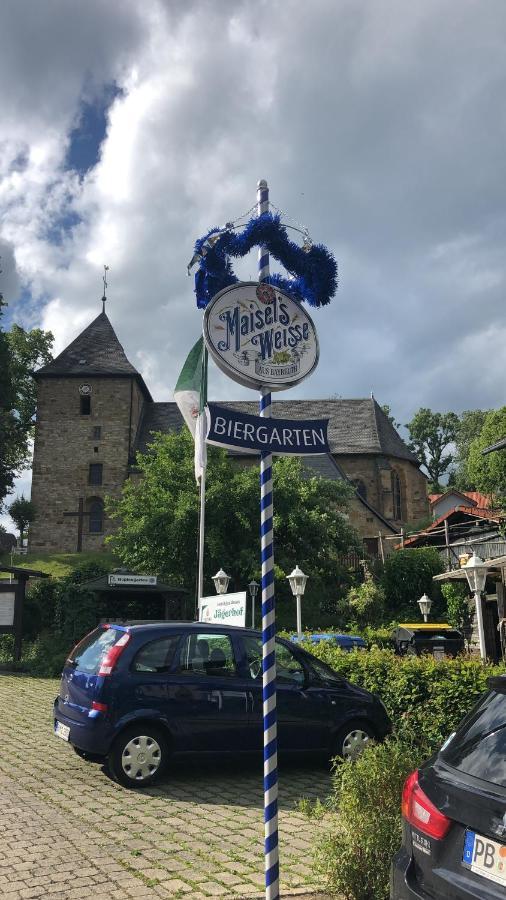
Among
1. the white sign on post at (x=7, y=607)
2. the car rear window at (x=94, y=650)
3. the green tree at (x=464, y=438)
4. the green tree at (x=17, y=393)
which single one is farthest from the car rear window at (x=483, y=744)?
the green tree at (x=464, y=438)

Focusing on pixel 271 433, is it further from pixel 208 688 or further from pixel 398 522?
pixel 398 522

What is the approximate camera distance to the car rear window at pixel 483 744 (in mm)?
2998

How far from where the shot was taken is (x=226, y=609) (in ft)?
42.1

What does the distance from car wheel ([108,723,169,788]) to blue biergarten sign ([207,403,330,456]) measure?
3.92 metres

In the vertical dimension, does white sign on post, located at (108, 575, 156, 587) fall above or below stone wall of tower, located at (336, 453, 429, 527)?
below

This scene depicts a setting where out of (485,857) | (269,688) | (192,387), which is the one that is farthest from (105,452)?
(485,857)

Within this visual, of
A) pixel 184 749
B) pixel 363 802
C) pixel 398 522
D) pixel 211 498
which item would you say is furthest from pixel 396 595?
pixel 363 802

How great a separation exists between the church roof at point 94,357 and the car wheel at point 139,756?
4075cm

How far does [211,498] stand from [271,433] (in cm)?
2267

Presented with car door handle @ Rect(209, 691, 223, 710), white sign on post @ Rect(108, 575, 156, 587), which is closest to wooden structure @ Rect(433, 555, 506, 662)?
white sign on post @ Rect(108, 575, 156, 587)

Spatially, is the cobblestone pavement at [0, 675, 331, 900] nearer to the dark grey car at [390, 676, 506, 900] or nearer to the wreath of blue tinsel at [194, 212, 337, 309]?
the dark grey car at [390, 676, 506, 900]

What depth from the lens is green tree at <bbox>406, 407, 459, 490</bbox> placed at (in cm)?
7281

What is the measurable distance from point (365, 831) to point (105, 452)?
42.9 m

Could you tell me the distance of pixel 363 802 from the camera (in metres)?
4.54
